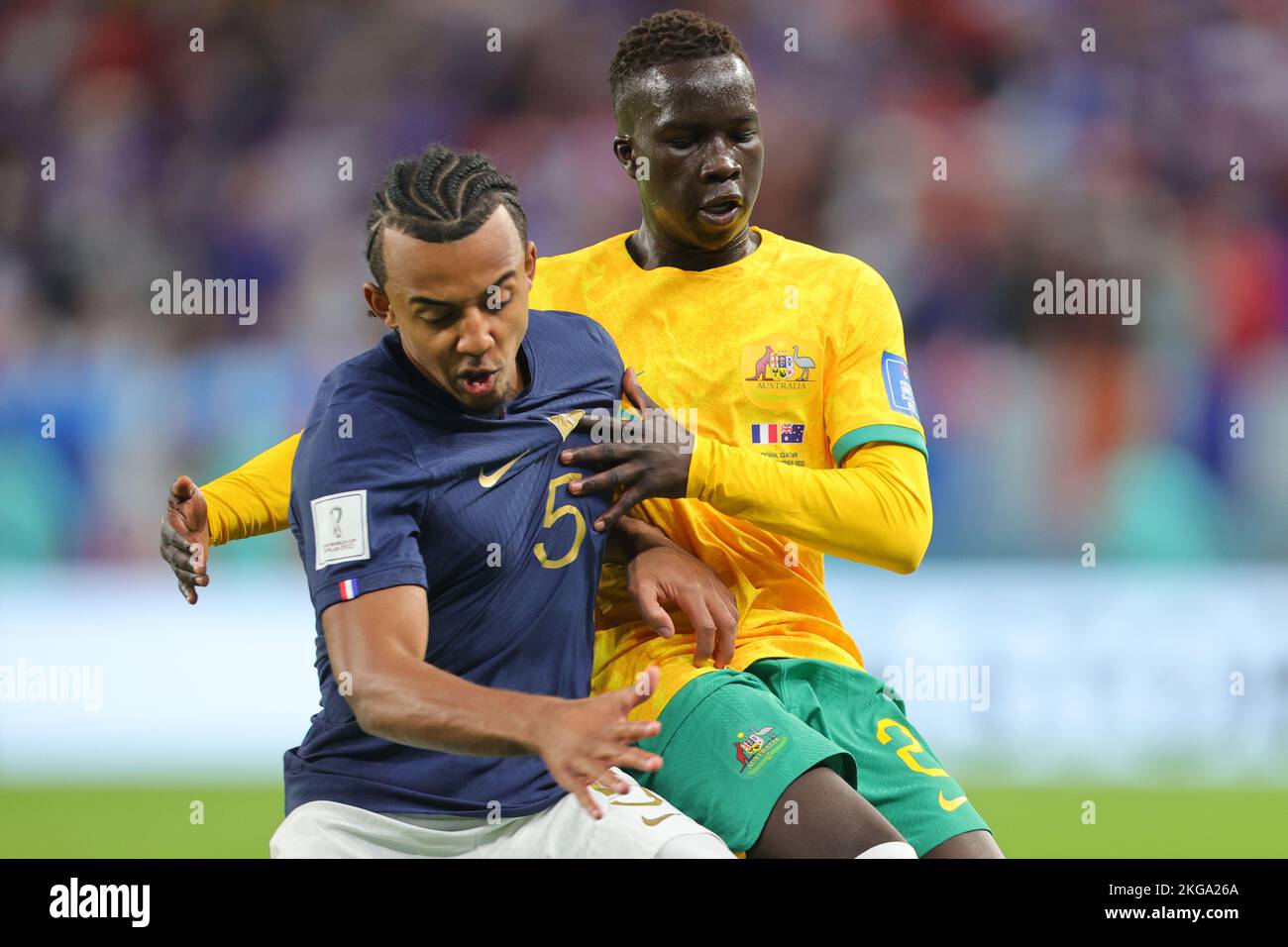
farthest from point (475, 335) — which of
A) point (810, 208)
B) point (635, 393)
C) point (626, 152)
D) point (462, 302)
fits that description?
point (810, 208)

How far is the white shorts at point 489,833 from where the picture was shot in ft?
6.87

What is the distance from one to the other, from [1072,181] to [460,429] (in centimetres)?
542

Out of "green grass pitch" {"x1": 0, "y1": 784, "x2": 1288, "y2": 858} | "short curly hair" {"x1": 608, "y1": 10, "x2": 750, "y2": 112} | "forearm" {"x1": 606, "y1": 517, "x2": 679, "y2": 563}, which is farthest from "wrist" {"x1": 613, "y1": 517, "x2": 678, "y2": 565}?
"green grass pitch" {"x1": 0, "y1": 784, "x2": 1288, "y2": 858}

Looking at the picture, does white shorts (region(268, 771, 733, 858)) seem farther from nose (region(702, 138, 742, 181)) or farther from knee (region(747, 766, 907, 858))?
nose (region(702, 138, 742, 181))

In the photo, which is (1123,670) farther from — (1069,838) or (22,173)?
(22,173)

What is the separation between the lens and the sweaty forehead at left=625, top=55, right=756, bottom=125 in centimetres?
255

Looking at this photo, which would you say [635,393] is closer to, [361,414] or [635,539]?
[635,539]

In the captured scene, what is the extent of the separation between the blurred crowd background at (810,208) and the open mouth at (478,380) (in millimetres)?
4289

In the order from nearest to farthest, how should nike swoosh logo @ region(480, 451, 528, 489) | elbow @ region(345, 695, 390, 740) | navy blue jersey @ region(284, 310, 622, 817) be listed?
elbow @ region(345, 695, 390, 740)
navy blue jersey @ region(284, 310, 622, 817)
nike swoosh logo @ region(480, 451, 528, 489)

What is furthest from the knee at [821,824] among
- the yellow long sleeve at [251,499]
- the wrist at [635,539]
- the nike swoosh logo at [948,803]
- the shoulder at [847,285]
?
the yellow long sleeve at [251,499]

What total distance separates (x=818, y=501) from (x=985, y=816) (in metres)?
2.14

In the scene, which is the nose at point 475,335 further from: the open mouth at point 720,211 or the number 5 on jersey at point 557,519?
the open mouth at point 720,211

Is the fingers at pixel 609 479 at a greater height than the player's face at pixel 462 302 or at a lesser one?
lesser

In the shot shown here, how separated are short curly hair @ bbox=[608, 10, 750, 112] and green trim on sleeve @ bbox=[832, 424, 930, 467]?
676 mm
